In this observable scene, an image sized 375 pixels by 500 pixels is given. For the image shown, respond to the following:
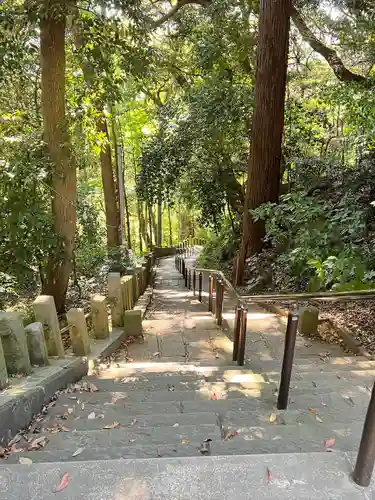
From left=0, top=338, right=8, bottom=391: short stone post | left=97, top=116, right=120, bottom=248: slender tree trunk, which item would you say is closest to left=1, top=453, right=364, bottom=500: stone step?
left=0, top=338, right=8, bottom=391: short stone post

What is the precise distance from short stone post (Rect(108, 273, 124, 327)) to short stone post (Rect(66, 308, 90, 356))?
5.07 ft

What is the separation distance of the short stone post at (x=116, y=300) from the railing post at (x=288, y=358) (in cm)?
344

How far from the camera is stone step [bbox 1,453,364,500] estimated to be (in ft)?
5.62

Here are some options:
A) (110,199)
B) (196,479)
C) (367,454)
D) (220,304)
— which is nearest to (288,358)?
(367,454)

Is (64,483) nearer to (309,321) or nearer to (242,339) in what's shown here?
(242,339)

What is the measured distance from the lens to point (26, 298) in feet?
38.1

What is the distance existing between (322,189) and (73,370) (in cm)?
731

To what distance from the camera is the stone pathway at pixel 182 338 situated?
5.54 meters

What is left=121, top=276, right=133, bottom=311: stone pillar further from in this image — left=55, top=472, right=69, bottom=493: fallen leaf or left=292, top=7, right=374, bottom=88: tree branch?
left=292, top=7, right=374, bottom=88: tree branch

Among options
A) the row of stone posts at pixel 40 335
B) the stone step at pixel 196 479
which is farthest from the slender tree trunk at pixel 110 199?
the stone step at pixel 196 479

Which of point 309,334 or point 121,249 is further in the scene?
point 121,249

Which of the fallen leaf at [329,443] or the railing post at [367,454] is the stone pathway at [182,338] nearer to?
the fallen leaf at [329,443]

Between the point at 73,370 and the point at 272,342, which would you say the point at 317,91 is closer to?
the point at 272,342

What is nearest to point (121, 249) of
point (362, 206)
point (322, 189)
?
point (322, 189)
